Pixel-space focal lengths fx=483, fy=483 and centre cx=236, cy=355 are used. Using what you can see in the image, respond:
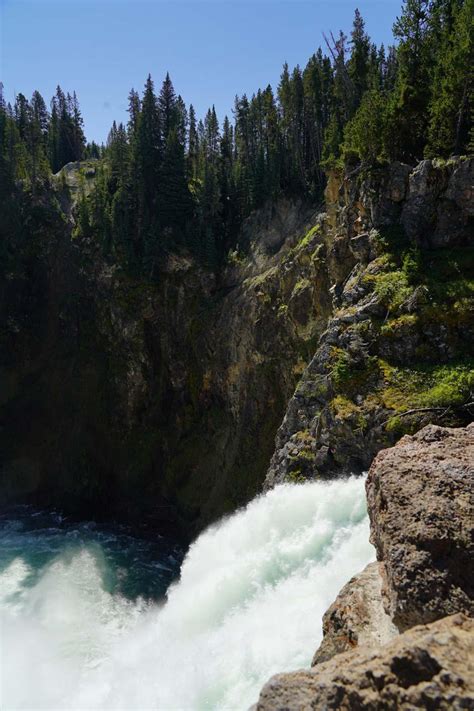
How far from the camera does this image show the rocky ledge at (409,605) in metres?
Result: 6.05

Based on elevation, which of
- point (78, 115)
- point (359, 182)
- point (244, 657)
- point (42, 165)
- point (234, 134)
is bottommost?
point (244, 657)

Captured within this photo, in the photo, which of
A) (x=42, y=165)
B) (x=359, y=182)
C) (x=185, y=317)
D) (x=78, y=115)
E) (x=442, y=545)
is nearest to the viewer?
(x=442, y=545)

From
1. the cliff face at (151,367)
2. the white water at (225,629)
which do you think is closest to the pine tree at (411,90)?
the cliff face at (151,367)

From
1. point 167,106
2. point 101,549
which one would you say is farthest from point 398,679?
Result: point 167,106

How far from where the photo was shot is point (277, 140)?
167 ft

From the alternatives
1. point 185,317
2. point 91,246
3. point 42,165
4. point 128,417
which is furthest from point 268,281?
point 42,165

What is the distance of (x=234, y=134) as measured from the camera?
6700 centimetres

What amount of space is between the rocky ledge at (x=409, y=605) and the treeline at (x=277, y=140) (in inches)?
815

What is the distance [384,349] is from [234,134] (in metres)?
55.7

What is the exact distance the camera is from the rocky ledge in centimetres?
605

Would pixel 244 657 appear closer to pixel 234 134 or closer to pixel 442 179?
pixel 442 179

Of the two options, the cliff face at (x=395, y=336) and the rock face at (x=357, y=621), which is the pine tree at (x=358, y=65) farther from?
the rock face at (x=357, y=621)

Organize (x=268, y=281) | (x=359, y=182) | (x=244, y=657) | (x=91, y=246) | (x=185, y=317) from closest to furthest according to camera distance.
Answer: (x=244, y=657), (x=359, y=182), (x=268, y=281), (x=185, y=317), (x=91, y=246)

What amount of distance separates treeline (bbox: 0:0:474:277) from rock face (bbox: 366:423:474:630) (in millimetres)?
20549
